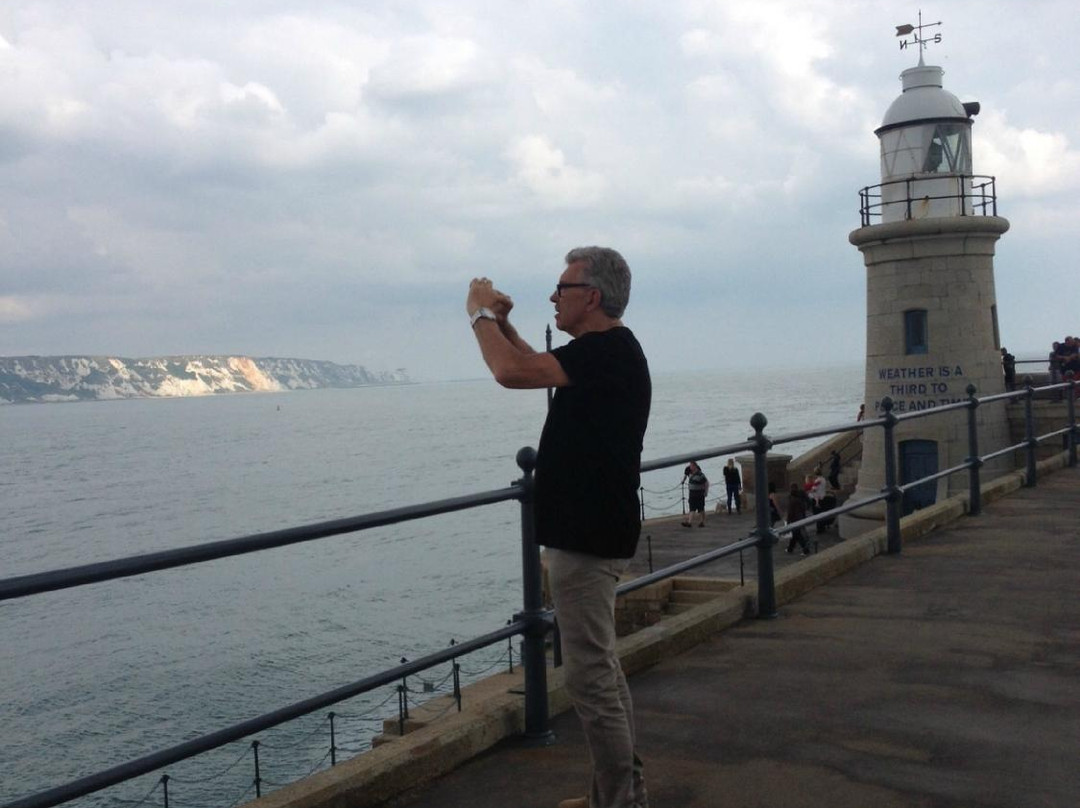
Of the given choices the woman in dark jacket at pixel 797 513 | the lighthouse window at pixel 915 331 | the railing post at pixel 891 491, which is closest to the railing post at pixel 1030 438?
the railing post at pixel 891 491

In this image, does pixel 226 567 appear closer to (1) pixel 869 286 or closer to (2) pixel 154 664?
(2) pixel 154 664

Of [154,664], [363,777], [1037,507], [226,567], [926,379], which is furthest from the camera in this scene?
[226,567]

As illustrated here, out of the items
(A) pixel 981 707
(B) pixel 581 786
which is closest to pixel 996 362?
(A) pixel 981 707

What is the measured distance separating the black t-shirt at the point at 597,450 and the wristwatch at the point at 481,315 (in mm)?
293

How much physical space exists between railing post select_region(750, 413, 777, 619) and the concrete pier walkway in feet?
0.43

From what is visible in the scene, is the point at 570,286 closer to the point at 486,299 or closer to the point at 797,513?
the point at 486,299

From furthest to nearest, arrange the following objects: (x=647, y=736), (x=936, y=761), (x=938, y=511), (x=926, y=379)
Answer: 1. (x=926, y=379)
2. (x=938, y=511)
3. (x=647, y=736)
4. (x=936, y=761)

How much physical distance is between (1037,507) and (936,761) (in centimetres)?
792

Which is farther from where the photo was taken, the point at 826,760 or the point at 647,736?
the point at 647,736

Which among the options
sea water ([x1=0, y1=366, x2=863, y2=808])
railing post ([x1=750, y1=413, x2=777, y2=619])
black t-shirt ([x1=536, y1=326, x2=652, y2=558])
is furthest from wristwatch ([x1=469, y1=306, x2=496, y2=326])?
sea water ([x1=0, y1=366, x2=863, y2=808])

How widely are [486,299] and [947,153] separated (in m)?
23.5

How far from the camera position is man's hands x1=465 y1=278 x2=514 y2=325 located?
3361mm

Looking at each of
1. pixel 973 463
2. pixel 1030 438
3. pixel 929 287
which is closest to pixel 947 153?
pixel 929 287

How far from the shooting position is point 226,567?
55750 mm
